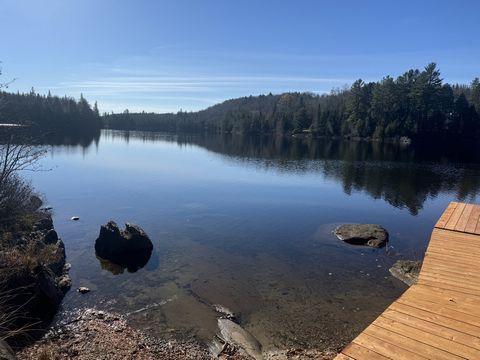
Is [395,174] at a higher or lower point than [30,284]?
higher

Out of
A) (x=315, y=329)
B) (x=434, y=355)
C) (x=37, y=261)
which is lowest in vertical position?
(x=315, y=329)

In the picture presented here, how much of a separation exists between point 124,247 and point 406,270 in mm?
15056

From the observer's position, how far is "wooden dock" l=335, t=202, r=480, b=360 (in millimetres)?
5723

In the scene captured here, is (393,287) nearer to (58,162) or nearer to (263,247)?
(263,247)

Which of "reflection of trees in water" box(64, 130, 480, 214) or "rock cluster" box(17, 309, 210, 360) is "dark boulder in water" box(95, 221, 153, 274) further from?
"reflection of trees in water" box(64, 130, 480, 214)

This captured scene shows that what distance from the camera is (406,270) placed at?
716 inches

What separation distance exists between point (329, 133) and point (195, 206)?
359ft

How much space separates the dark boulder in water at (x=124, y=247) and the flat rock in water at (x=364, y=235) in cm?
1252

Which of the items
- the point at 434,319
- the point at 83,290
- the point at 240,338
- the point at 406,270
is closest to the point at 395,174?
the point at 406,270

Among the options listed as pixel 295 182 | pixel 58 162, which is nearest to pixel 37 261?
pixel 295 182

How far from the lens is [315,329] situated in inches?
522

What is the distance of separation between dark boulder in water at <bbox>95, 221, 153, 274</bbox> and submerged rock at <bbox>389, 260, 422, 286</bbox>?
13043mm

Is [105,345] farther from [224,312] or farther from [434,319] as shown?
[434,319]

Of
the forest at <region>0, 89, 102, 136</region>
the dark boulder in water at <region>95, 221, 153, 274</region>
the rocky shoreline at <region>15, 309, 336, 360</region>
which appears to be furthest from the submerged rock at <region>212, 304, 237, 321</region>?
the forest at <region>0, 89, 102, 136</region>
